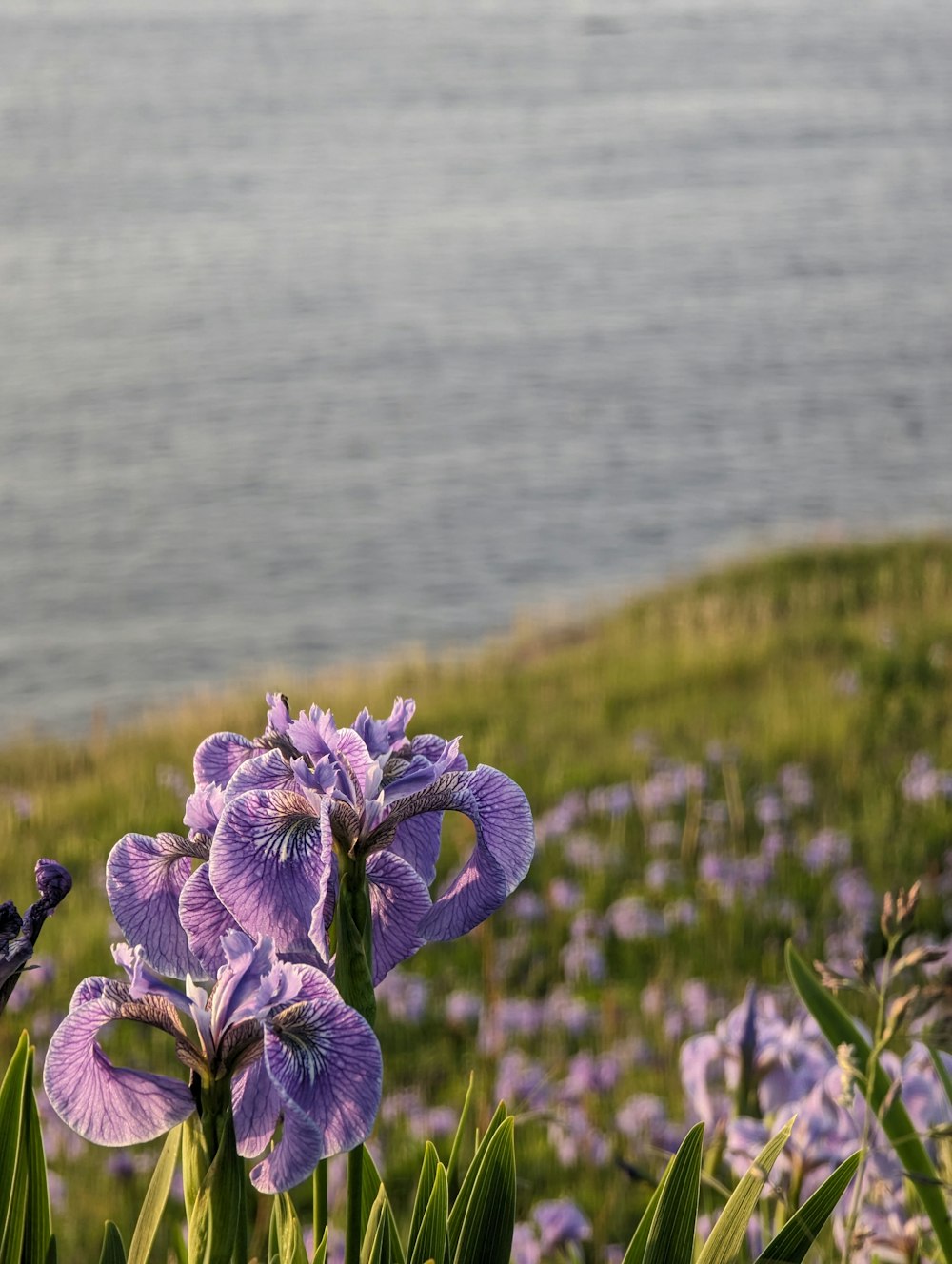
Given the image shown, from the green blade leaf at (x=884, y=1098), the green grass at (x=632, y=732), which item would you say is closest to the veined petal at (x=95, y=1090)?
the green blade leaf at (x=884, y=1098)

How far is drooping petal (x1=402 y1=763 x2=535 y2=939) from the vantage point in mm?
1139

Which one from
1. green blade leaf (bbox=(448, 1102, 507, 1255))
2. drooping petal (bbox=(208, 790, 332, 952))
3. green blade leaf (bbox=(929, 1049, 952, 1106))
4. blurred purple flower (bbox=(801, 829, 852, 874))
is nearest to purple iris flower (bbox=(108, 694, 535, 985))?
drooping petal (bbox=(208, 790, 332, 952))

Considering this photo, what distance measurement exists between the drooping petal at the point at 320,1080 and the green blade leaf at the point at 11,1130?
0.33m

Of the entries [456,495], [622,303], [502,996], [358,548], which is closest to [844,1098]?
[502,996]

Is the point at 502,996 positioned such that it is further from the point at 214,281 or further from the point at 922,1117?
the point at 214,281

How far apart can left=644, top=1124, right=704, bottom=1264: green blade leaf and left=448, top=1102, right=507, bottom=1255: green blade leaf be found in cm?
16

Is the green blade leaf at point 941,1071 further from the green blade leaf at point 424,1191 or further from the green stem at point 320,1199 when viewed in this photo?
the green stem at point 320,1199

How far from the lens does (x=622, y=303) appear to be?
92.9 ft

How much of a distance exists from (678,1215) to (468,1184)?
209 mm

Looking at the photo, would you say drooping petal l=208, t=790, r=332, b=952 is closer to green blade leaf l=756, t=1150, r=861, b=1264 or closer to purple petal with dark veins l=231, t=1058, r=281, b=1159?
purple petal with dark veins l=231, t=1058, r=281, b=1159

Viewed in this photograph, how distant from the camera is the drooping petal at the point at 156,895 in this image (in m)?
1.15

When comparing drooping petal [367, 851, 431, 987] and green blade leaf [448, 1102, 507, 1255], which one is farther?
green blade leaf [448, 1102, 507, 1255]

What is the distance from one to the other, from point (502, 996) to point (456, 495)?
14.8m

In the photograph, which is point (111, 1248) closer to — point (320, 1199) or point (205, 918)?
point (320, 1199)
